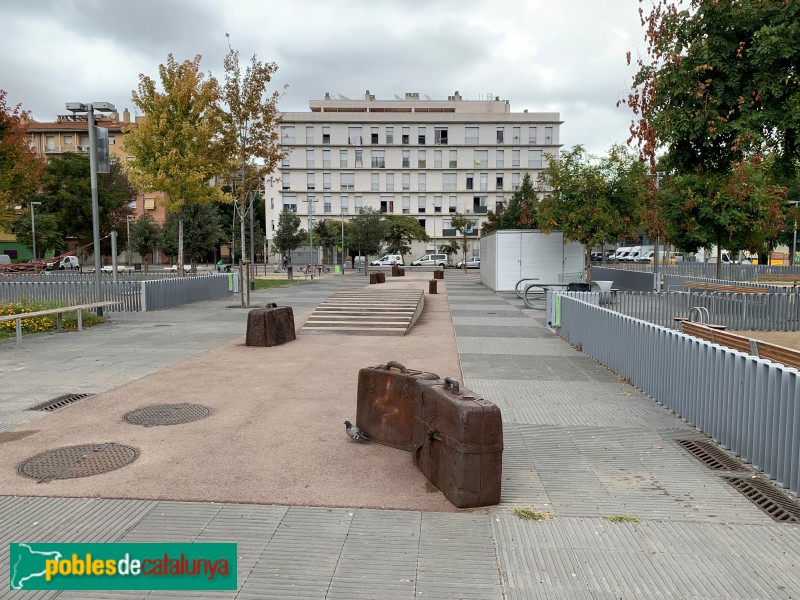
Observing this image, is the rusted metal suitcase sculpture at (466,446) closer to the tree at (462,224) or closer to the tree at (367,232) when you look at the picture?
the tree at (367,232)

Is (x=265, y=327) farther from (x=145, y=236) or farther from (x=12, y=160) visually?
(x=145, y=236)

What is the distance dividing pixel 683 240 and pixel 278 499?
2455 cm

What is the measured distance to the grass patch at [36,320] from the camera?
1429 cm

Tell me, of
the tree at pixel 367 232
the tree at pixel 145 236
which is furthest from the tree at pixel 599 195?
the tree at pixel 145 236

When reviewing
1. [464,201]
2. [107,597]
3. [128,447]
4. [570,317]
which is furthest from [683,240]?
[464,201]

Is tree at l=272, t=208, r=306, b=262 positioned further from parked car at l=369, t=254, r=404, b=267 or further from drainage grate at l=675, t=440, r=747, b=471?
drainage grate at l=675, t=440, r=747, b=471

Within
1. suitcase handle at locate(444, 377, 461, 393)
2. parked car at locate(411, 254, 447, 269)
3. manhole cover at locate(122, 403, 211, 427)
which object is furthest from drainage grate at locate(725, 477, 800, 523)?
parked car at locate(411, 254, 447, 269)

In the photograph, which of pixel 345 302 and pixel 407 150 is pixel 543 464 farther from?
pixel 407 150

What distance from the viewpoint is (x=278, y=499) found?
4852 millimetres

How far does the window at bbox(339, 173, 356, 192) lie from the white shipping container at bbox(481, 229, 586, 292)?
53.7 metres

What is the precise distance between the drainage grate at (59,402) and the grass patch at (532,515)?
5.92 meters

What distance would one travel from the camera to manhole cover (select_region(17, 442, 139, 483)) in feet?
17.6

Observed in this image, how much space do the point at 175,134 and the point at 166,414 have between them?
20804mm

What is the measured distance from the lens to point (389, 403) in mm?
6129
